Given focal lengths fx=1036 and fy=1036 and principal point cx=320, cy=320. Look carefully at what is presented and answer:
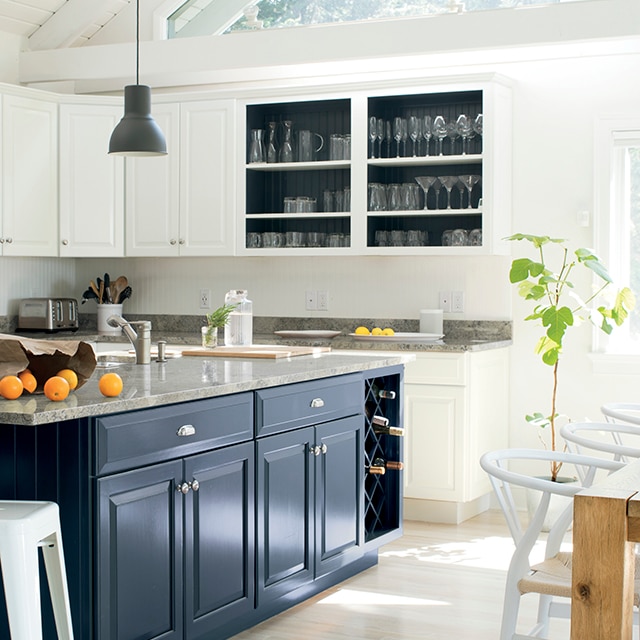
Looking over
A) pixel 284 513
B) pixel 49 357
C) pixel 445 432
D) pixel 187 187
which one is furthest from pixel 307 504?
pixel 187 187

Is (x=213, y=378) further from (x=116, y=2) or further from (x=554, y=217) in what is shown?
(x=116, y=2)

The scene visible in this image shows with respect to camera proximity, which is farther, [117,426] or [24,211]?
[24,211]

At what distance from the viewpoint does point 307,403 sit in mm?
3748

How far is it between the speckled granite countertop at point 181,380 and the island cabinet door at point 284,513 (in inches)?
8.9

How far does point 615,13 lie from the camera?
16.0ft

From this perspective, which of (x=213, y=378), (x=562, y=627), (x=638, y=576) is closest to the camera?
(x=638, y=576)

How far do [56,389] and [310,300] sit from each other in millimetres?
3417

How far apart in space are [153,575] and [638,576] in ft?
4.35

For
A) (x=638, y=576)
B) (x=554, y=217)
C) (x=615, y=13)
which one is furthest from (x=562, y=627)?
(x=615, y=13)

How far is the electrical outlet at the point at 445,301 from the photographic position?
18.8 ft

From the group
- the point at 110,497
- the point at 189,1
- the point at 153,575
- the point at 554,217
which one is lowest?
the point at 153,575

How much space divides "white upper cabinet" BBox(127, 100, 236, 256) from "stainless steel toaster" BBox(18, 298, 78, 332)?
0.54m

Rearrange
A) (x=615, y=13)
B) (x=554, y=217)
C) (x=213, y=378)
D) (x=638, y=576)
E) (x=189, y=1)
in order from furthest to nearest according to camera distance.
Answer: (x=189, y=1), (x=554, y=217), (x=615, y=13), (x=213, y=378), (x=638, y=576)

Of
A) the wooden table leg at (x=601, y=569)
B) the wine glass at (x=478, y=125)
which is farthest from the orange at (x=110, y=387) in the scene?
the wine glass at (x=478, y=125)
